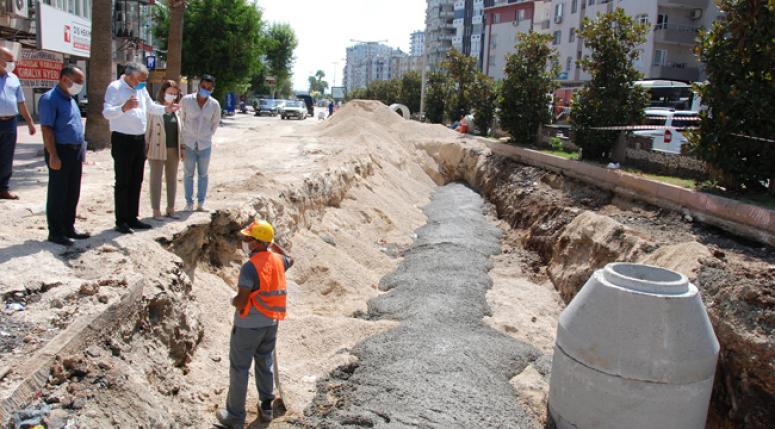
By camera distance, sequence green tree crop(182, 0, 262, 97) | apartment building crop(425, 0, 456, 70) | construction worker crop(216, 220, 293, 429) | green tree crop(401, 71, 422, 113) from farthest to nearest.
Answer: apartment building crop(425, 0, 456, 70) < green tree crop(401, 71, 422, 113) < green tree crop(182, 0, 262, 97) < construction worker crop(216, 220, 293, 429)

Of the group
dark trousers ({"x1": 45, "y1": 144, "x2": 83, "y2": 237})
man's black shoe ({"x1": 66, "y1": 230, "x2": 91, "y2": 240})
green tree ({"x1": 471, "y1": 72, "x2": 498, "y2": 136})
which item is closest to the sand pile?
green tree ({"x1": 471, "y1": 72, "x2": 498, "y2": 136})

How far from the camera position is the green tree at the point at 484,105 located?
27.7 metres

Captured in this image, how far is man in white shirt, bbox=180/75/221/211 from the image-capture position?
24.2ft

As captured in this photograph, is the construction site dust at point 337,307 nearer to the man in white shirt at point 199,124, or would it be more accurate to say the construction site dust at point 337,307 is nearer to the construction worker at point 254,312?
the construction worker at point 254,312

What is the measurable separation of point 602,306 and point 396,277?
5061mm

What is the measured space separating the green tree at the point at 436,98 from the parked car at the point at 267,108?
1462cm

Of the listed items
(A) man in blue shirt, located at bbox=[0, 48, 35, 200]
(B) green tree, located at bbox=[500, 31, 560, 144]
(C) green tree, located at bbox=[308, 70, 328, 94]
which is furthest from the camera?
(C) green tree, located at bbox=[308, 70, 328, 94]

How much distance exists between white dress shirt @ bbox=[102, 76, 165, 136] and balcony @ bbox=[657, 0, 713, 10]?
127 ft

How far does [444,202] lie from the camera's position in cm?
1873

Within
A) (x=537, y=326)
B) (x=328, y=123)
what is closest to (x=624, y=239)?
(x=537, y=326)

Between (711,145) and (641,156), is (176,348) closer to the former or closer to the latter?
(711,145)

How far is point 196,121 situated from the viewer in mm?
7406

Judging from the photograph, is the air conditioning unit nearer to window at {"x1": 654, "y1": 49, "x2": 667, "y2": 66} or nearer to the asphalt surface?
the asphalt surface

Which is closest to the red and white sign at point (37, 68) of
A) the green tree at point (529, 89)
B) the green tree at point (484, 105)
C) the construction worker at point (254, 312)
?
the green tree at point (529, 89)
